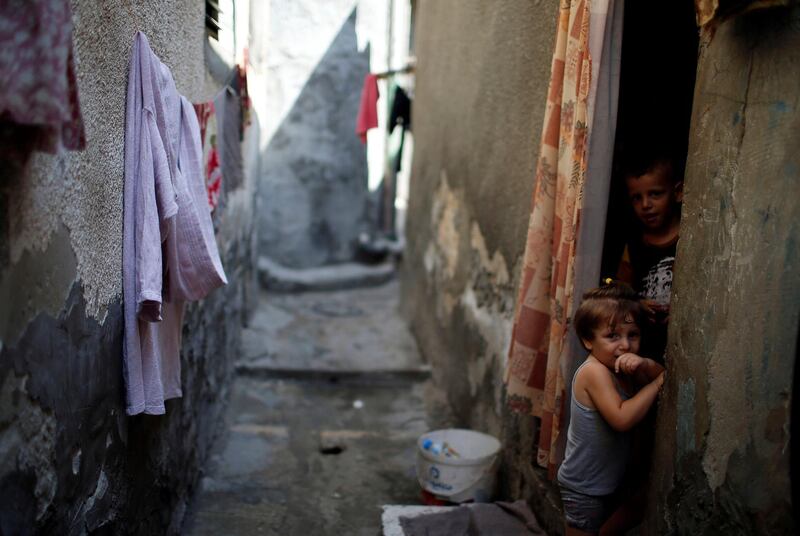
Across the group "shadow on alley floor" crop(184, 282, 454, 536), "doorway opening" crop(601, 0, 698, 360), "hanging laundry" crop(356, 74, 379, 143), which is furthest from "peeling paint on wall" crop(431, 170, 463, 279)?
"doorway opening" crop(601, 0, 698, 360)

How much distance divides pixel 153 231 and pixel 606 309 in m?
1.40

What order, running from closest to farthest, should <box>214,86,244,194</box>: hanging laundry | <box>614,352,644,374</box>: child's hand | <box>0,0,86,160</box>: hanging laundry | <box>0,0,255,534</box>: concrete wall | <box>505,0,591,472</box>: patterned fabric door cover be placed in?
<box>0,0,86,160</box>: hanging laundry, <box>0,0,255,534</box>: concrete wall, <box>614,352,644,374</box>: child's hand, <box>505,0,591,472</box>: patterned fabric door cover, <box>214,86,244,194</box>: hanging laundry

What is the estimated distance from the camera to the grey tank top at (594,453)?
100 inches

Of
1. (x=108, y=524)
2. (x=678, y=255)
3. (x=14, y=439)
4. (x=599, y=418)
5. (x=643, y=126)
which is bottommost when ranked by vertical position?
(x=108, y=524)

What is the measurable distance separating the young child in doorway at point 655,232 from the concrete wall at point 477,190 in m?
0.64

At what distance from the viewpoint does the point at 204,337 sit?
13.7 ft

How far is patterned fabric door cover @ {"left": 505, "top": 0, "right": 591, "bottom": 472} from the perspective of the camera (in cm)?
274

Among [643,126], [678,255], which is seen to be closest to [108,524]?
[678,255]

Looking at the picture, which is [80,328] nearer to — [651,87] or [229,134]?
[651,87]

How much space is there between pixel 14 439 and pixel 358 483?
270 centimetres

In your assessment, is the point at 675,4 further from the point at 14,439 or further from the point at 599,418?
the point at 14,439

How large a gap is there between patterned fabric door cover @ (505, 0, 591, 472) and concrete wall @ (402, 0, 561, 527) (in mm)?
345

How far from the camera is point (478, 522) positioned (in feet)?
10.3

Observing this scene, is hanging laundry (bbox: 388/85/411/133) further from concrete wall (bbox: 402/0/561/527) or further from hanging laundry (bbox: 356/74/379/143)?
concrete wall (bbox: 402/0/561/527)
